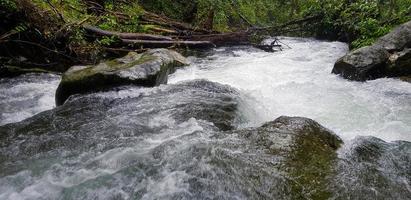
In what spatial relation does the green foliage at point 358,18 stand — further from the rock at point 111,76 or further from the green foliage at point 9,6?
the green foliage at point 9,6

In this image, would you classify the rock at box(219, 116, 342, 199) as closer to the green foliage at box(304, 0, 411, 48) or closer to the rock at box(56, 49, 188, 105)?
the rock at box(56, 49, 188, 105)

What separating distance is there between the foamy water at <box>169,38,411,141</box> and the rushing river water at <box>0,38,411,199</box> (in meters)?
0.04

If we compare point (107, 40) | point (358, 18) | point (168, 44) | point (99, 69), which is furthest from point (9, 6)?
point (358, 18)

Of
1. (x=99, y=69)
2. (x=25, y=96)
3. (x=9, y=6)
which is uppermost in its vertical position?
(x=9, y=6)

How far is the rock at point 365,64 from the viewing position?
8.66 m

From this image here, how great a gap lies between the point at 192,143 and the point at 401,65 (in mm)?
6469

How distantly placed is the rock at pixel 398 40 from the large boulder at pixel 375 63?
1.2 inches

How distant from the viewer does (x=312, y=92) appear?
778cm

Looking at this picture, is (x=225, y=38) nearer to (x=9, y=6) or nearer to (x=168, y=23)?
(x=168, y=23)

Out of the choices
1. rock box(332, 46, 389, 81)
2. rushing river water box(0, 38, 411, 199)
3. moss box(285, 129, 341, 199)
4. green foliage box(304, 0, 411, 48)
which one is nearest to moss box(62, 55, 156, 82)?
rushing river water box(0, 38, 411, 199)

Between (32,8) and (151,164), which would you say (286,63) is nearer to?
(32,8)

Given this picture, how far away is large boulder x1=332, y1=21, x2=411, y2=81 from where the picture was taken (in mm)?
8680

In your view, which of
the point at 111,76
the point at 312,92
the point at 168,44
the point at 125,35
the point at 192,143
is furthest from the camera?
the point at 168,44

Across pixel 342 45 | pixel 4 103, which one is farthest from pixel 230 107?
pixel 342 45
